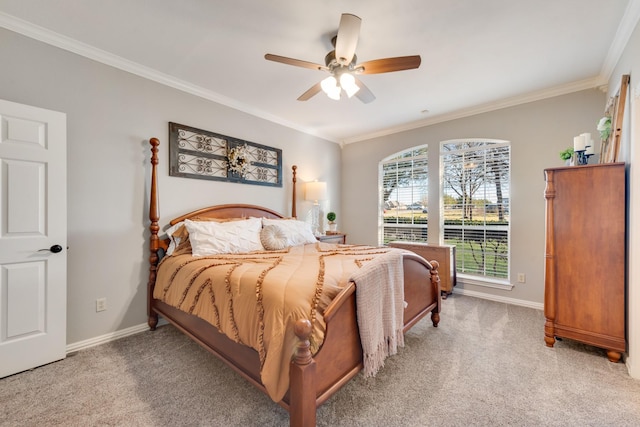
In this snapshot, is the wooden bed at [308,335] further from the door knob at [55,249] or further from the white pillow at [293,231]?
the white pillow at [293,231]

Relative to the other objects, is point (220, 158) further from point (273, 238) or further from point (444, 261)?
point (444, 261)

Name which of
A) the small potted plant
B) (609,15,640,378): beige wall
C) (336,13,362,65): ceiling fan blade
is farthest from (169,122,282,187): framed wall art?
(609,15,640,378): beige wall

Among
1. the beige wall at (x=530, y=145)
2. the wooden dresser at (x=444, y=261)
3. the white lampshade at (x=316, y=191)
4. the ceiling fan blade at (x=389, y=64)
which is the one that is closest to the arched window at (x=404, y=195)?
the beige wall at (x=530, y=145)

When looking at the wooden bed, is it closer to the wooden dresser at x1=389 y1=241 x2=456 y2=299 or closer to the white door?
the white door

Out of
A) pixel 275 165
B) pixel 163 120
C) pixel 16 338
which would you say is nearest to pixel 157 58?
pixel 163 120

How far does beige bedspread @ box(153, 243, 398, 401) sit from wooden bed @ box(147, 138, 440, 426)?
0.25 feet

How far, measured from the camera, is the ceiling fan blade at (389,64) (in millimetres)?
1913

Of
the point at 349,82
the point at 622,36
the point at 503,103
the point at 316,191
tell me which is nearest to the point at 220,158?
the point at 316,191

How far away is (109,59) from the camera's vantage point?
8.15 ft

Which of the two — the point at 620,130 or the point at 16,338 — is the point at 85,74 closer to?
the point at 16,338

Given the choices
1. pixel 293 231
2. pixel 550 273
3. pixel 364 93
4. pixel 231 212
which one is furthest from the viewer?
pixel 231 212

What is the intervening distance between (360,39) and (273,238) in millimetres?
2130

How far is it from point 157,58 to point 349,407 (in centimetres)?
329

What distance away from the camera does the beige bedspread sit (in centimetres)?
134
